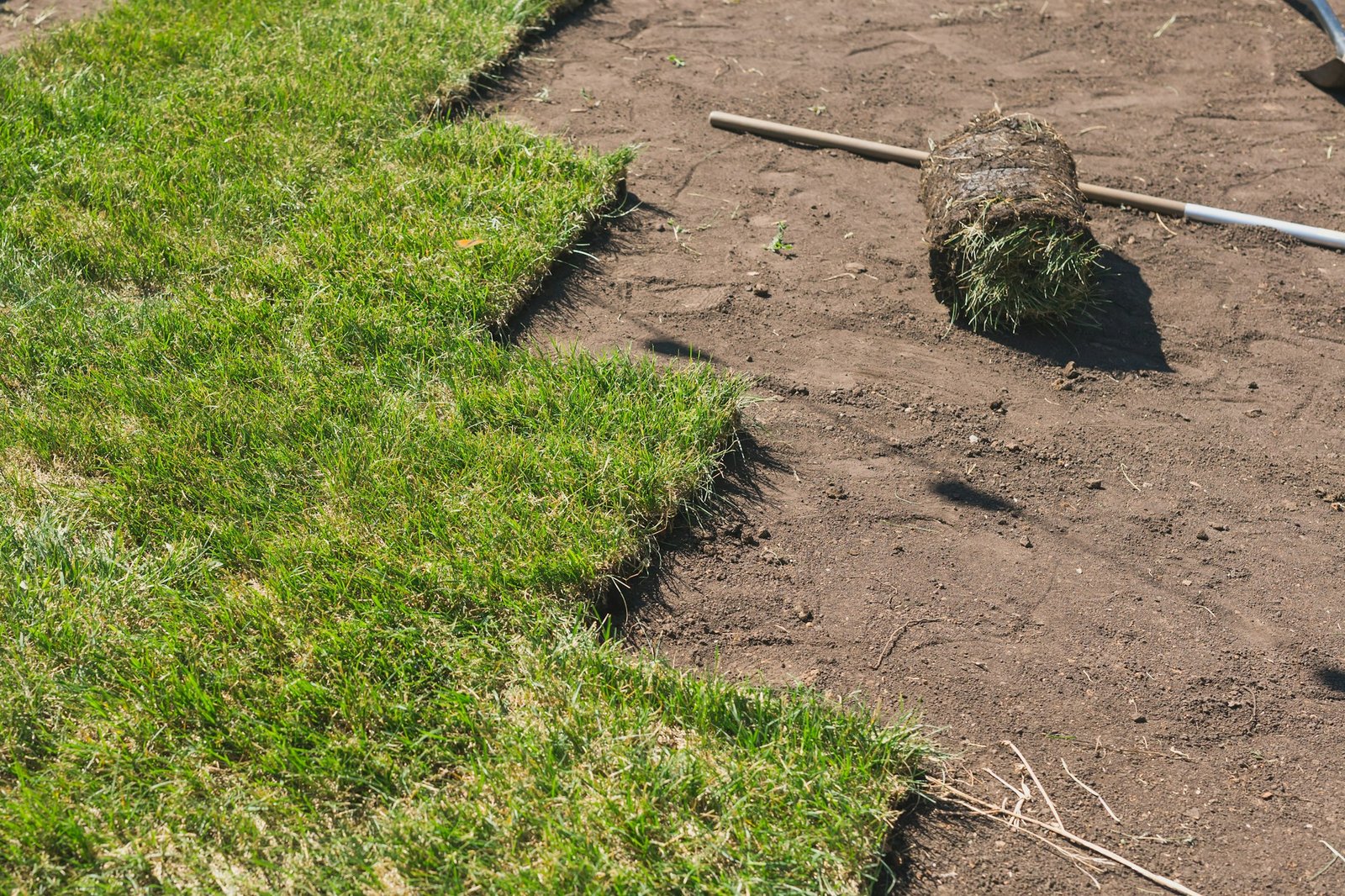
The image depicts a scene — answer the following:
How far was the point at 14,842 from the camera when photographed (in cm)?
236

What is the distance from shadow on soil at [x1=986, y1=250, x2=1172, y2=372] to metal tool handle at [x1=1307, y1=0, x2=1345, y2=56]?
277cm

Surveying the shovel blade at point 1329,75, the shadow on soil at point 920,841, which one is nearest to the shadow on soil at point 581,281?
the shadow on soil at point 920,841

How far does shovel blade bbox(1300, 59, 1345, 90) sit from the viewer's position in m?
5.59

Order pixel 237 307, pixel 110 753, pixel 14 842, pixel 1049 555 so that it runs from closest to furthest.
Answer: pixel 14 842 → pixel 110 753 → pixel 1049 555 → pixel 237 307

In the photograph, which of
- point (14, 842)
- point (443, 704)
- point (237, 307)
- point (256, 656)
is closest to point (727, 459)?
point (443, 704)

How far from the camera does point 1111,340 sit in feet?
13.3

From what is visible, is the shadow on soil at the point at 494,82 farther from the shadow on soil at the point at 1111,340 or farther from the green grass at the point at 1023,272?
the shadow on soil at the point at 1111,340

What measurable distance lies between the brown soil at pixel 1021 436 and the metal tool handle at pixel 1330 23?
0.20 meters

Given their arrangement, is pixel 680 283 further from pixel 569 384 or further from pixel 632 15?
pixel 632 15

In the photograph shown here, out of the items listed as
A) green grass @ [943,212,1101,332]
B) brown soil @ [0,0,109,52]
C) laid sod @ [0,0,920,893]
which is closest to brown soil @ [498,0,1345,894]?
green grass @ [943,212,1101,332]

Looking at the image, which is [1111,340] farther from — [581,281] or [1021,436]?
[581,281]

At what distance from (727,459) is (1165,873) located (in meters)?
1.66

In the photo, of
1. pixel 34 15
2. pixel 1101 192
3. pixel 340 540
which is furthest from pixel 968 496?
pixel 34 15

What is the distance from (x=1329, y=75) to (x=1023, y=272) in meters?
2.99
